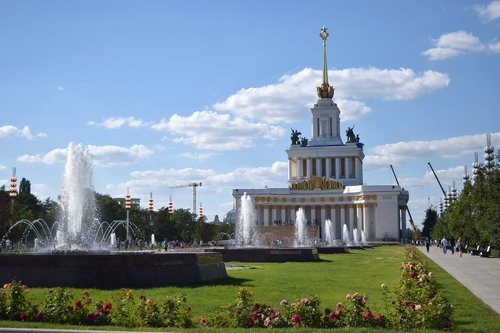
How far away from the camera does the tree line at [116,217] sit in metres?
69.0

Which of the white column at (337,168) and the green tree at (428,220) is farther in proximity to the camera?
the green tree at (428,220)

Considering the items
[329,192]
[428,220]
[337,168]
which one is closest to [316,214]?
[329,192]

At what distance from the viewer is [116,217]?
87.2 meters

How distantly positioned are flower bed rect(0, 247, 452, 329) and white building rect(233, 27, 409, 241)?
74.5m

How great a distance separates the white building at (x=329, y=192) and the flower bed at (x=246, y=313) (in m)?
74.5

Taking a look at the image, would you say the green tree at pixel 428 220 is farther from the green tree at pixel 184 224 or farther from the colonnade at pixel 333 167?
the green tree at pixel 184 224

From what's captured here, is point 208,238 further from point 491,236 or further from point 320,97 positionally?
point 491,236

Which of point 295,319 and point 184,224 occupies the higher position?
point 184,224

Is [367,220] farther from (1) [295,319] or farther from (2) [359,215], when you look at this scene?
(1) [295,319]

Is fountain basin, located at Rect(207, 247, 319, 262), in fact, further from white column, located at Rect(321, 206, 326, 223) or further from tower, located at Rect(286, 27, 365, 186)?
tower, located at Rect(286, 27, 365, 186)

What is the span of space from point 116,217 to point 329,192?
109 ft

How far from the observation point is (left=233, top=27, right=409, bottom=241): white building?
97312 mm

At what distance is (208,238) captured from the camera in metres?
103

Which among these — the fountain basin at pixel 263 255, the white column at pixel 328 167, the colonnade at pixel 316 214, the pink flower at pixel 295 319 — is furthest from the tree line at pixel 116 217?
the pink flower at pixel 295 319
